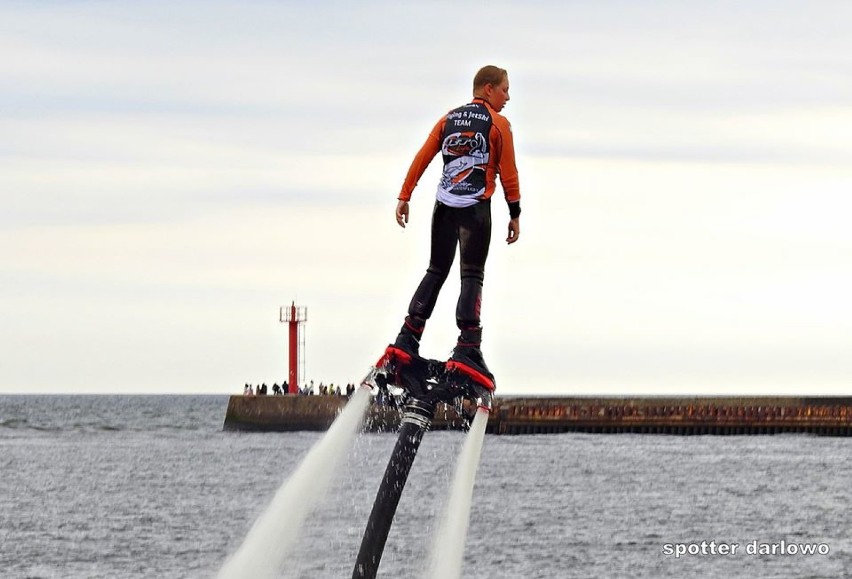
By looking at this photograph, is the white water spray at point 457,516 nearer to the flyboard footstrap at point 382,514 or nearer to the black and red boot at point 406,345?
the flyboard footstrap at point 382,514

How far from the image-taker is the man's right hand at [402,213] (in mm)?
10562

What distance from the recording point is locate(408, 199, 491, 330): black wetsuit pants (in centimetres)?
1073

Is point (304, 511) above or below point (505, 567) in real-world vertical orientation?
above

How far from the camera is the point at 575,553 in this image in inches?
2267

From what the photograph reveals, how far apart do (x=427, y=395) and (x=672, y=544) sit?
5272 cm

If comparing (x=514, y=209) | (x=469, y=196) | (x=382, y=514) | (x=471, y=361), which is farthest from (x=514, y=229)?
(x=382, y=514)

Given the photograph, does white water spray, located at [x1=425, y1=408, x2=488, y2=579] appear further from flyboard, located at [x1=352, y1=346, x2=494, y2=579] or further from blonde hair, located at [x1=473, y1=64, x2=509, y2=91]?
blonde hair, located at [x1=473, y1=64, x2=509, y2=91]

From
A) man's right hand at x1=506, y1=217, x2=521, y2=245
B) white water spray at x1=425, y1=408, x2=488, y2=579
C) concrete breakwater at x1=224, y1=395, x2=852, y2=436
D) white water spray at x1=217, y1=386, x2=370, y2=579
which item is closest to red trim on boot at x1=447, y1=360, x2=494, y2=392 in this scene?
white water spray at x1=425, y1=408, x2=488, y2=579

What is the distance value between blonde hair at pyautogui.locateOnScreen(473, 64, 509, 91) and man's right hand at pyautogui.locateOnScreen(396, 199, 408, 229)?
992mm

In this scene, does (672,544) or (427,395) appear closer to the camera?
(427,395)

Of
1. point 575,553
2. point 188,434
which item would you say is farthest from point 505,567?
point 188,434

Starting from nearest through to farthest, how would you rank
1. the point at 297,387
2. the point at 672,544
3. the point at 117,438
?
the point at 672,544 → the point at 297,387 → the point at 117,438

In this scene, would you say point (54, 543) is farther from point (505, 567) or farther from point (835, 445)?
point (835, 445)

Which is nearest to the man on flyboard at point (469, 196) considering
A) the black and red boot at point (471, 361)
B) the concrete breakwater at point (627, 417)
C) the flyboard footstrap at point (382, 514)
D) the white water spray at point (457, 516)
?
the black and red boot at point (471, 361)
